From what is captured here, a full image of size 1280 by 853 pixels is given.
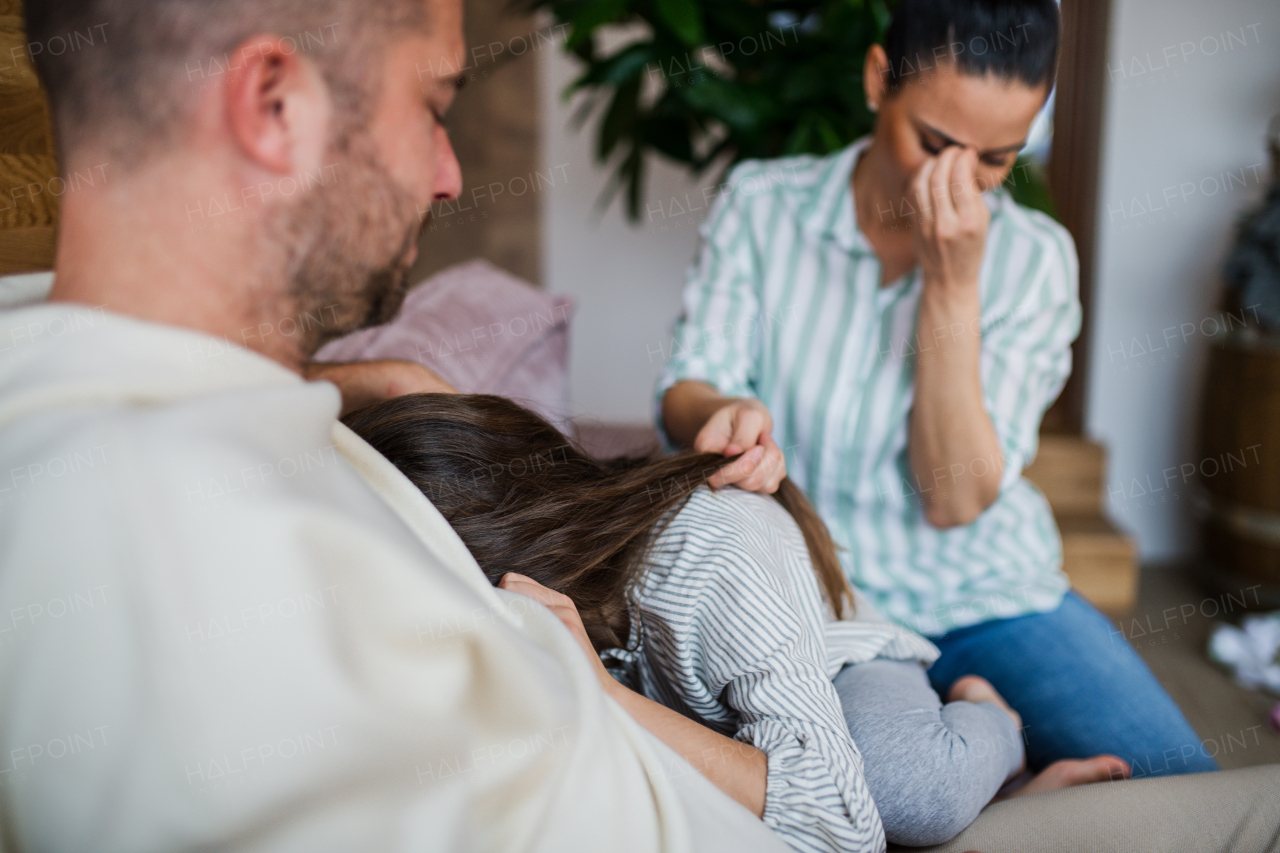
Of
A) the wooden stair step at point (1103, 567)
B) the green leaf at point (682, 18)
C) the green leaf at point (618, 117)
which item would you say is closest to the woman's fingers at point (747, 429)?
the green leaf at point (682, 18)

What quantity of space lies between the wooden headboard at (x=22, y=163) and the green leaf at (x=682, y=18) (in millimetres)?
1064

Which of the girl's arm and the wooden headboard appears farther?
the wooden headboard

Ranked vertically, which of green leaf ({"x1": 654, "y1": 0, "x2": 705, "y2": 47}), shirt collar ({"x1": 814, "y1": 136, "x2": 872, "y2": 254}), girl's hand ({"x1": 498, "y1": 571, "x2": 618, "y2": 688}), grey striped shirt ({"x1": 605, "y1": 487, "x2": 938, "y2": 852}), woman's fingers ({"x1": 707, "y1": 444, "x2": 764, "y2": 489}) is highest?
green leaf ({"x1": 654, "y1": 0, "x2": 705, "y2": 47})

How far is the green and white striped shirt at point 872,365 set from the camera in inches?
47.6

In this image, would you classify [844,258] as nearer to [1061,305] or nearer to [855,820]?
[1061,305]

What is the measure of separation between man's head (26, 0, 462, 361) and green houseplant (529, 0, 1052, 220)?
128 cm

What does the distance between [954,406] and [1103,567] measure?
5.02ft

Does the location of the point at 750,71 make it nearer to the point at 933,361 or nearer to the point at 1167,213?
the point at 933,361

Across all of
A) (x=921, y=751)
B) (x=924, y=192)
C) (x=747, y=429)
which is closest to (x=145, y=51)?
(x=747, y=429)

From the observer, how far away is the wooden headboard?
→ 896mm

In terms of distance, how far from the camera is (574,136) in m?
3.00

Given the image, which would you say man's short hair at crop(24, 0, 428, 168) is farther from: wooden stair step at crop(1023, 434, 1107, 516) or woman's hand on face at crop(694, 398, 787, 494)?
wooden stair step at crop(1023, 434, 1107, 516)

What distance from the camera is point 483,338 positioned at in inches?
55.9

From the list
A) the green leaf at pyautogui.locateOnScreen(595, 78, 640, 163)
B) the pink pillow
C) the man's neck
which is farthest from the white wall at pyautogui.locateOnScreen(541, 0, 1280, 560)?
the man's neck
